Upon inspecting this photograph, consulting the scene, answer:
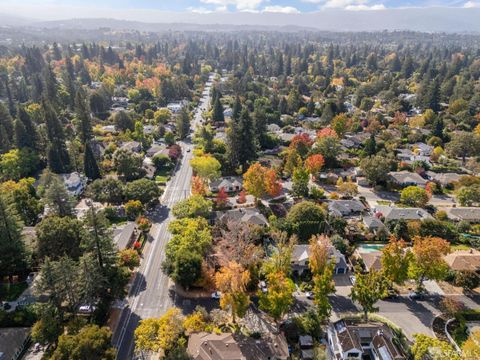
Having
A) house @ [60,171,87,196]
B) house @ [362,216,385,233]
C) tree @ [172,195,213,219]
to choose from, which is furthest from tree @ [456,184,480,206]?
house @ [60,171,87,196]

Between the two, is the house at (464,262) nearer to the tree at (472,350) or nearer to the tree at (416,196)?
the tree at (472,350)

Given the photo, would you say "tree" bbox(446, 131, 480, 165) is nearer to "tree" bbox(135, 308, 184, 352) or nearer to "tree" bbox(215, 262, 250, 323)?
"tree" bbox(215, 262, 250, 323)

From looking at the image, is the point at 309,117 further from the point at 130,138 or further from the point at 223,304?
the point at 223,304

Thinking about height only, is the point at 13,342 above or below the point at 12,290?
above

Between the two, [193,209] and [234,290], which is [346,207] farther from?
[234,290]

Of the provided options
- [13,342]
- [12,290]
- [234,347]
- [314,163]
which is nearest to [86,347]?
[13,342]
